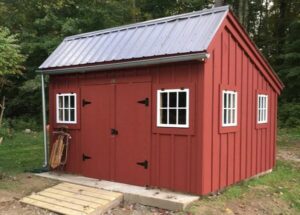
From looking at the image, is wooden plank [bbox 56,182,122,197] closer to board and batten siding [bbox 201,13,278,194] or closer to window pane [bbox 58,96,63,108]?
board and batten siding [bbox 201,13,278,194]

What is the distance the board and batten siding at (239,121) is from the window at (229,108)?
0.53 ft

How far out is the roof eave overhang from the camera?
21.6 feet

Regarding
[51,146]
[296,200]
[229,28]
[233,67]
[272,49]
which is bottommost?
[296,200]

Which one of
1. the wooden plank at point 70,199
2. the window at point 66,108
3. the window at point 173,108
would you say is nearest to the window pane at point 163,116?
the window at point 173,108

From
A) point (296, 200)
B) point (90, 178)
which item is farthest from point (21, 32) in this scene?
point (296, 200)

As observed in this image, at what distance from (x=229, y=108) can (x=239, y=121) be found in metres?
0.55

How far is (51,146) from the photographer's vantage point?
31.0ft

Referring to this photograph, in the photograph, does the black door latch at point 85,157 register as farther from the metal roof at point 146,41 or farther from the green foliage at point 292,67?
the green foliage at point 292,67

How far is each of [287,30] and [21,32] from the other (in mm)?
15292

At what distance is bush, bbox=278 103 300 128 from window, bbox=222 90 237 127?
39.4 ft

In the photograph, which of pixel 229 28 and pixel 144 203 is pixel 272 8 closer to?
pixel 229 28

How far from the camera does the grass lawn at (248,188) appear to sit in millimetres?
6715

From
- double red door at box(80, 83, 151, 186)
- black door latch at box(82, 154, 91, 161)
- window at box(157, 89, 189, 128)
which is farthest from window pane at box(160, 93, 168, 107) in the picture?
black door latch at box(82, 154, 91, 161)

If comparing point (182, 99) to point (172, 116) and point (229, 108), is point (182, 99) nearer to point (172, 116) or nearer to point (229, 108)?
point (172, 116)
